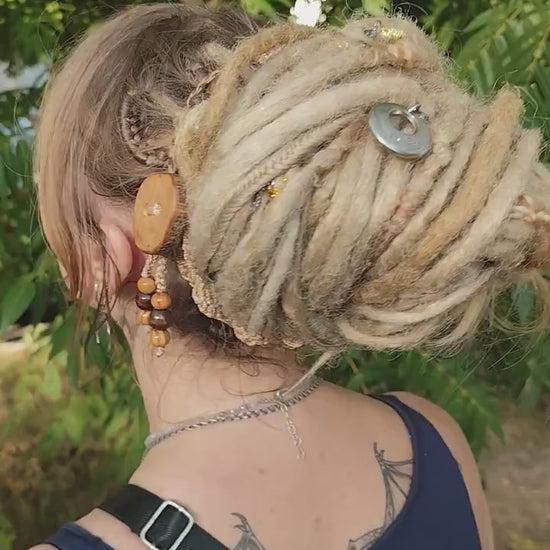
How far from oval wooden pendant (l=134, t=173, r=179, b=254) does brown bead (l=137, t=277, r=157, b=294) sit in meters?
0.07

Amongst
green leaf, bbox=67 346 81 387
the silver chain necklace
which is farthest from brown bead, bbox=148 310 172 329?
green leaf, bbox=67 346 81 387

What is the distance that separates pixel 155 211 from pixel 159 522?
28cm

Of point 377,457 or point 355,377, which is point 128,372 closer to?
point 355,377

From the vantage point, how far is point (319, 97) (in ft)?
2.05

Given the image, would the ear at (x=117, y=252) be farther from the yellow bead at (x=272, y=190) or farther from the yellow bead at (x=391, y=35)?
the yellow bead at (x=391, y=35)

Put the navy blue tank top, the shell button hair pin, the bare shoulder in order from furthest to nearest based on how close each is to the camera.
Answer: the bare shoulder, the navy blue tank top, the shell button hair pin

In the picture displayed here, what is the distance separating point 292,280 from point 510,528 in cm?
162

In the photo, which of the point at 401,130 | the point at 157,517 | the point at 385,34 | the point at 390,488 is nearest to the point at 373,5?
the point at 385,34

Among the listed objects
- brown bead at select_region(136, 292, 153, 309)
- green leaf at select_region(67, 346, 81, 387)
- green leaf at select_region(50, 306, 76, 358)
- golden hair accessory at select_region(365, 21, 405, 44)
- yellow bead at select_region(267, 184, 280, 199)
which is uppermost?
golden hair accessory at select_region(365, 21, 405, 44)

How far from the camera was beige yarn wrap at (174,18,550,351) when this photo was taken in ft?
2.02

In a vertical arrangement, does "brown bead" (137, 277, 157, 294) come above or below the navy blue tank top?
above

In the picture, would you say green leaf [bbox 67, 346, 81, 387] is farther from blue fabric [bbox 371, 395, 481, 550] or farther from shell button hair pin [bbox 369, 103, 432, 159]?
shell button hair pin [bbox 369, 103, 432, 159]

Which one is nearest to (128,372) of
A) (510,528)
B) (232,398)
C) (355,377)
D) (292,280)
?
(355,377)

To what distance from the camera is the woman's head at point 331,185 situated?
0.62m
